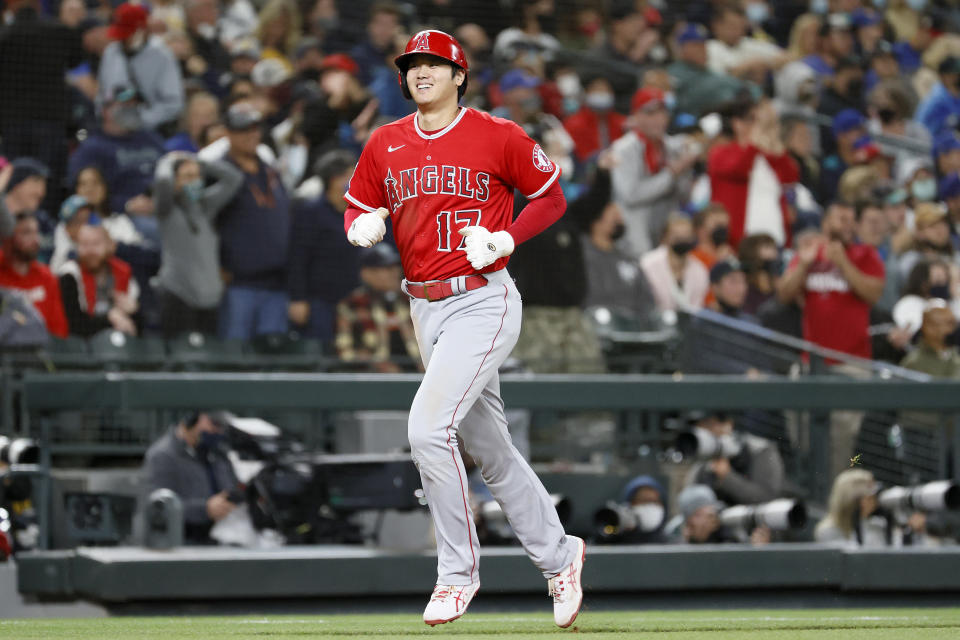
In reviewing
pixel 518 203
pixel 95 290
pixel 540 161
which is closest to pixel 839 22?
pixel 518 203

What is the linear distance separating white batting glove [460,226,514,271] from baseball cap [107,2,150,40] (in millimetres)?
6031

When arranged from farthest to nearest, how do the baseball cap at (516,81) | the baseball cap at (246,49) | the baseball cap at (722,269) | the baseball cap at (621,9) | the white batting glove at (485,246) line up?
the baseball cap at (621,9)
the baseball cap at (246,49)
the baseball cap at (516,81)
the baseball cap at (722,269)
the white batting glove at (485,246)

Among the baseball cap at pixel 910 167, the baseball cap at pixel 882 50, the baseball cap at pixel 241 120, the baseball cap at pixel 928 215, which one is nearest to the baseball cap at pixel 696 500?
the baseball cap at pixel 241 120

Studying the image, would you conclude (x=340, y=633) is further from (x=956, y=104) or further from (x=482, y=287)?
(x=956, y=104)

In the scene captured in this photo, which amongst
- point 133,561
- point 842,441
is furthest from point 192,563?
point 842,441

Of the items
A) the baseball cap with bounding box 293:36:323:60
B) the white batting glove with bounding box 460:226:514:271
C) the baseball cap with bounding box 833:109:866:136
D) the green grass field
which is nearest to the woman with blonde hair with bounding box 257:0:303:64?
the baseball cap with bounding box 293:36:323:60

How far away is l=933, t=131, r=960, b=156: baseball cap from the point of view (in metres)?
12.0

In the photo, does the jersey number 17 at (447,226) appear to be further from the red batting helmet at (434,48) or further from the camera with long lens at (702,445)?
the camera with long lens at (702,445)

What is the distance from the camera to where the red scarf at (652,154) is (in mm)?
10672

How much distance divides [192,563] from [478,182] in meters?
2.34

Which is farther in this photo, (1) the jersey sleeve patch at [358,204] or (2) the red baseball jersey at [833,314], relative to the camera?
(2) the red baseball jersey at [833,314]

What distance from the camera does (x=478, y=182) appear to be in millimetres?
4414

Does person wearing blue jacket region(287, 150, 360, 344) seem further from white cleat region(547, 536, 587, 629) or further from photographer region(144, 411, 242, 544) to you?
white cleat region(547, 536, 587, 629)

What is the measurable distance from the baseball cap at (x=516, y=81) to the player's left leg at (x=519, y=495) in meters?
6.04
